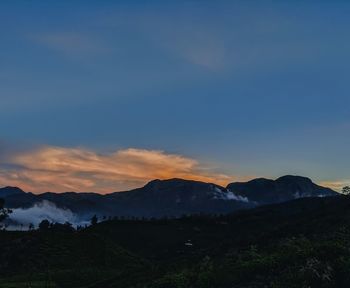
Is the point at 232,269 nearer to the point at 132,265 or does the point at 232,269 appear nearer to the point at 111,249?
the point at 132,265

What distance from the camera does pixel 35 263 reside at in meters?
103

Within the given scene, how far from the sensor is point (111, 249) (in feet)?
380

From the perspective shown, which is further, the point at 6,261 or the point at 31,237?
the point at 31,237

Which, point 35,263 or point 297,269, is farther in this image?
point 35,263

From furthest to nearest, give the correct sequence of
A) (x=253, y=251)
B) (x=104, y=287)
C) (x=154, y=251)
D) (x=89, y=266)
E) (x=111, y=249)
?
1. (x=154, y=251)
2. (x=111, y=249)
3. (x=89, y=266)
4. (x=104, y=287)
5. (x=253, y=251)

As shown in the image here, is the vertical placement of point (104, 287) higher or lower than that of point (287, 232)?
lower

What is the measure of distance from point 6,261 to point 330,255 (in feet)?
285

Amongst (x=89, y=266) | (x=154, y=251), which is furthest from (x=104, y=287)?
(x=154, y=251)

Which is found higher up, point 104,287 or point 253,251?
point 253,251

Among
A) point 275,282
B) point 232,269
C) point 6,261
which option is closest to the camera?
point 275,282

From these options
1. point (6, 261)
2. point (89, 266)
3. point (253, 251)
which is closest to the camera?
point (253, 251)

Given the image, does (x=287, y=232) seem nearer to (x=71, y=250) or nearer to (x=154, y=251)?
(x=71, y=250)

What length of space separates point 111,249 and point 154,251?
247ft

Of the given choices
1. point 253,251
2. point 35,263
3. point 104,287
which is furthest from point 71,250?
point 253,251
